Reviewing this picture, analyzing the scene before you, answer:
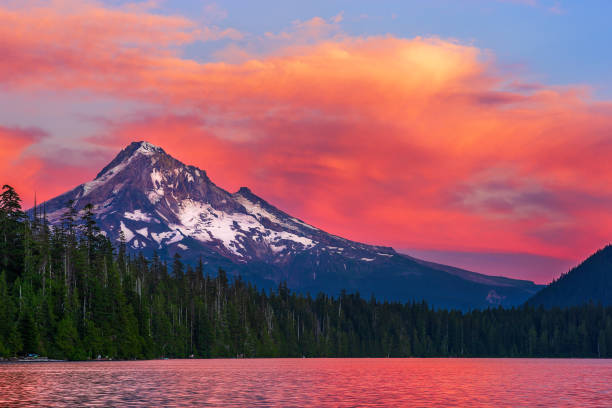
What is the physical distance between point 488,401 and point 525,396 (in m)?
8.01

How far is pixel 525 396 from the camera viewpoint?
229 ft

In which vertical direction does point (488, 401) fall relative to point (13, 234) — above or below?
below

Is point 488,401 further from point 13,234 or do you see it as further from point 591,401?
point 13,234

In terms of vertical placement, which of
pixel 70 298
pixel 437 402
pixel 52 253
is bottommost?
pixel 437 402

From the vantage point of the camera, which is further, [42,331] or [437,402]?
[42,331]

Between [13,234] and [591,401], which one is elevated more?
[13,234]

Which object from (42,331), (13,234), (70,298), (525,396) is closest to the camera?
(525,396)

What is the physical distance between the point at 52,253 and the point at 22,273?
11.2 meters

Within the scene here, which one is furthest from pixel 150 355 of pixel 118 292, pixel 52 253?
pixel 52 253

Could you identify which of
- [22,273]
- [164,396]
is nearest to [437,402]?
[164,396]

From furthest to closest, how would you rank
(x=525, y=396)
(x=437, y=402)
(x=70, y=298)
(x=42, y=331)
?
(x=70, y=298) < (x=42, y=331) < (x=525, y=396) < (x=437, y=402)

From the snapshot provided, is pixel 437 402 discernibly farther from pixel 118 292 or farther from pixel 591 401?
pixel 118 292

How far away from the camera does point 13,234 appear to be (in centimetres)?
17400

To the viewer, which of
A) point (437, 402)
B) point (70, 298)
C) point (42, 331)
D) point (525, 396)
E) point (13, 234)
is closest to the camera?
point (437, 402)
